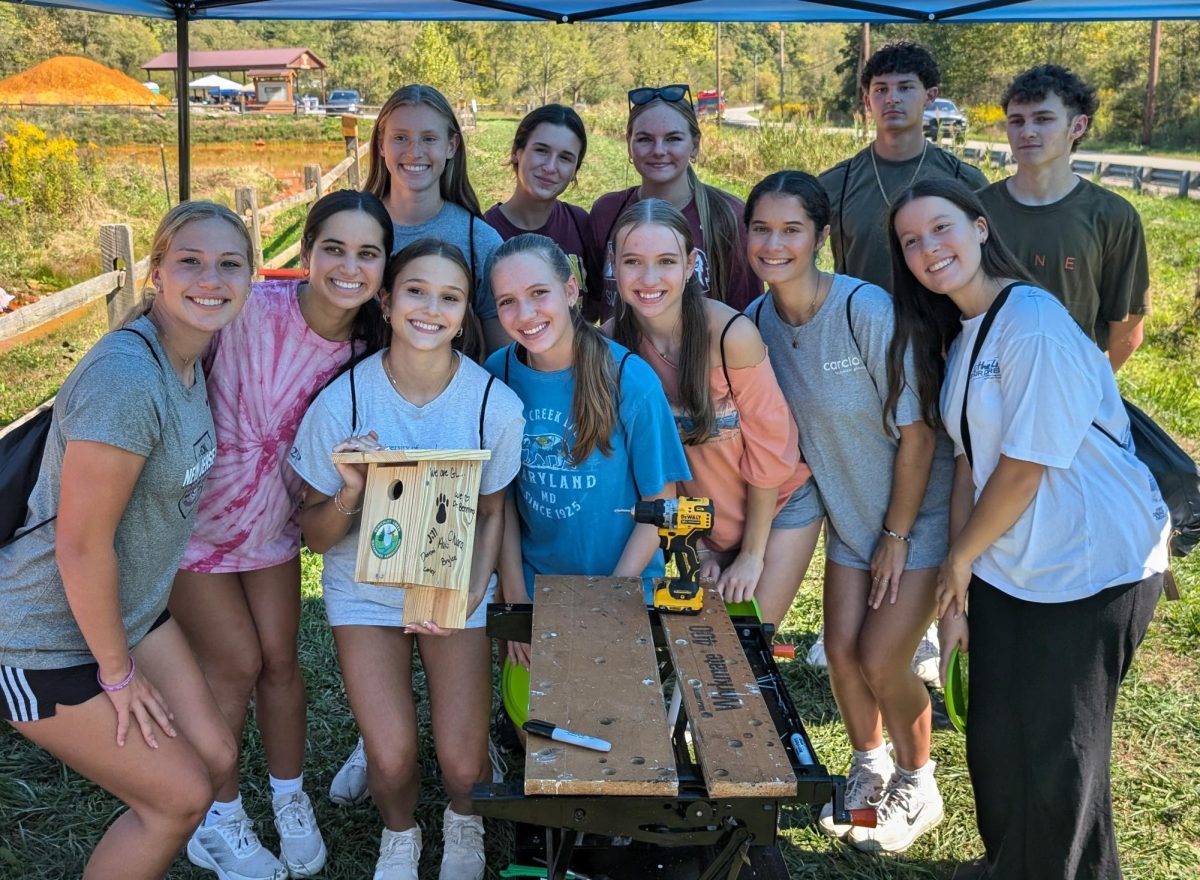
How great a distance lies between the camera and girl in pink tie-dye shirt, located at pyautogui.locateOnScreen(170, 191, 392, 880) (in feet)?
9.45

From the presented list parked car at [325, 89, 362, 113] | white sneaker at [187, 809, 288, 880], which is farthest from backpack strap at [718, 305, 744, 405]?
parked car at [325, 89, 362, 113]

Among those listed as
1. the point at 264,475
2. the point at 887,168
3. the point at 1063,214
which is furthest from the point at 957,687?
the point at 887,168

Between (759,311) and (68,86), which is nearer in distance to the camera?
(759,311)

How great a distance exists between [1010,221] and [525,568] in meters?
2.55

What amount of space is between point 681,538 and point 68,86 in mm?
53421

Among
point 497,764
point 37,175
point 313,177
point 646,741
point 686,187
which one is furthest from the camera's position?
point 37,175

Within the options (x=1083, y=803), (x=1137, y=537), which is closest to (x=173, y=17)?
(x=1137, y=537)

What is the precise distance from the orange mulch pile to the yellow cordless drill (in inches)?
1866

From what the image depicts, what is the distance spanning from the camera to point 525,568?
10.6ft

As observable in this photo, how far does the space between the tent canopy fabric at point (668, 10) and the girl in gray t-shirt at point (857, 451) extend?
212cm

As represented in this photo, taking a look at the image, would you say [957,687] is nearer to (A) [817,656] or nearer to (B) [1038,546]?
(B) [1038,546]

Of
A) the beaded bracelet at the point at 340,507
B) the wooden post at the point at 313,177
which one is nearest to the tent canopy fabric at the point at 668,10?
the beaded bracelet at the point at 340,507

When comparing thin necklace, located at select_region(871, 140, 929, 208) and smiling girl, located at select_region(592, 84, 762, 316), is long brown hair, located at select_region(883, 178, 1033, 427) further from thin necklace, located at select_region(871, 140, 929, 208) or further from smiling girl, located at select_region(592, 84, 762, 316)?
thin necklace, located at select_region(871, 140, 929, 208)

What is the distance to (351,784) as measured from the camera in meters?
3.64
